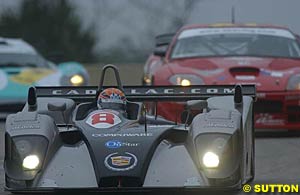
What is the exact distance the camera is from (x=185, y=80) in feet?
44.8

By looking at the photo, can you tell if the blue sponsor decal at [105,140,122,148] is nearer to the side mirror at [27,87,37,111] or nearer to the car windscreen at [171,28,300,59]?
the side mirror at [27,87,37,111]

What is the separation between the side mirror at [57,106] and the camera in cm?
907

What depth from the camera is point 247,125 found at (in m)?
8.86

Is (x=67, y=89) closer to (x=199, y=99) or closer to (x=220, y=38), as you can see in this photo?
(x=199, y=99)

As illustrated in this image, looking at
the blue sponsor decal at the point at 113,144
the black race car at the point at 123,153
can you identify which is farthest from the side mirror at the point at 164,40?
the blue sponsor decal at the point at 113,144

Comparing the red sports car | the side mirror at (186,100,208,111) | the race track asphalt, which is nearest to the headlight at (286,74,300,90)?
the red sports car

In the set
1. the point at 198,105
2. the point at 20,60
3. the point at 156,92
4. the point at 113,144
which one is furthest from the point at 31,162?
the point at 20,60

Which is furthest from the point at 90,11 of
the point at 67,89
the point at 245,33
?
the point at 67,89

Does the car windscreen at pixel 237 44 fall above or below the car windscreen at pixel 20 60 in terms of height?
below

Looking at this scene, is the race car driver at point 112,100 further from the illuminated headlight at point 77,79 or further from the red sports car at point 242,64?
the illuminated headlight at point 77,79

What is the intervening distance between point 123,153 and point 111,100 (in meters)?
1.18

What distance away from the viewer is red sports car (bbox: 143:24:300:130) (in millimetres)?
13445

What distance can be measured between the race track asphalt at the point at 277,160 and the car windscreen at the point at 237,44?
1.34 metres

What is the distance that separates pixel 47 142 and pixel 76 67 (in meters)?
9.75
